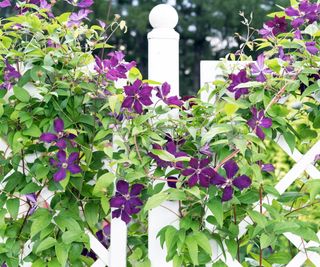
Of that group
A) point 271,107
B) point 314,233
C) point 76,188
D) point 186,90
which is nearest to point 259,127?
point 271,107

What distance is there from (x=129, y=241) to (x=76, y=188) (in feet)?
0.76

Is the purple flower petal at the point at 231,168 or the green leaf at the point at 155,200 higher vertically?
the purple flower petal at the point at 231,168

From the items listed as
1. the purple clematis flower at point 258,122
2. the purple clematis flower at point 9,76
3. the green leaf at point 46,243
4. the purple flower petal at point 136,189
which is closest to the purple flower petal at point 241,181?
the purple clematis flower at point 258,122

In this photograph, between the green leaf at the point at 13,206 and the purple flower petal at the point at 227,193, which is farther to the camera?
the green leaf at the point at 13,206

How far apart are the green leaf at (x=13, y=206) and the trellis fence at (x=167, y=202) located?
2.6 inches

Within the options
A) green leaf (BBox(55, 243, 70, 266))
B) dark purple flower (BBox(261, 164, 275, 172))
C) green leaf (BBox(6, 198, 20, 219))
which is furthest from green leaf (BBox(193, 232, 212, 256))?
green leaf (BBox(6, 198, 20, 219))

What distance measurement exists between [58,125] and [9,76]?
0.59ft

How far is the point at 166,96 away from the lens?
165 centimetres

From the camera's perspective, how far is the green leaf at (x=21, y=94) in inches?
66.1

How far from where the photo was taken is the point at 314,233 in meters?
1.66

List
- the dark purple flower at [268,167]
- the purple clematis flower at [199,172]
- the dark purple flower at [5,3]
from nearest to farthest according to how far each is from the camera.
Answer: the purple clematis flower at [199,172] → the dark purple flower at [268,167] → the dark purple flower at [5,3]

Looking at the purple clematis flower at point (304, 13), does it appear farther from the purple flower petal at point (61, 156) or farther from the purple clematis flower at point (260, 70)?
the purple flower petal at point (61, 156)

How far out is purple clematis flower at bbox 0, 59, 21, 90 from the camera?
5.54ft

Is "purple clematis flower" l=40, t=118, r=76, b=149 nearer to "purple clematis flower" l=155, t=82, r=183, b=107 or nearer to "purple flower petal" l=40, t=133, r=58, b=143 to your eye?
"purple flower petal" l=40, t=133, r=58, b=143
